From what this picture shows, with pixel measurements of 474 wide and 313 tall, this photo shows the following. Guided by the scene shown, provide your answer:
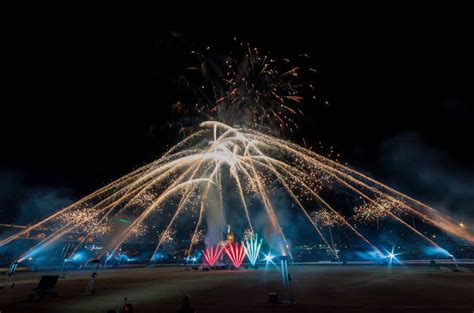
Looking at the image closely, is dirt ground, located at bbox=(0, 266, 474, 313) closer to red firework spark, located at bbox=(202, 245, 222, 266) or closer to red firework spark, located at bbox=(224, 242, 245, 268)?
red firework spark, located at bbox=(202, 245, 222, 266)

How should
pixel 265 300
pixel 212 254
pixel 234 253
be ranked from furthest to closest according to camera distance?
1. pixel 234 253
2. pixel 212 254
3. pixel 265 300

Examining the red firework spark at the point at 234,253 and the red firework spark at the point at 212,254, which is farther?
the red firework spark at the point at 234,253

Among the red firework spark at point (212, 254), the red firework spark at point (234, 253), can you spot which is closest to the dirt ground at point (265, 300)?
the red firework spark at point (212, 254)

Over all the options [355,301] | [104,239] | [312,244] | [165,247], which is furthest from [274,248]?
[355,301]

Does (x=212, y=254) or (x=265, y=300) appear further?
(x=212, y=254)

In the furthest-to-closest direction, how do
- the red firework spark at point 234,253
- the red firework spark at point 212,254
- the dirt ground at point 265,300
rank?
the red firework spark at point 234,253 → the red firework spark at point 212,254 → the dirt ground at point 265,300

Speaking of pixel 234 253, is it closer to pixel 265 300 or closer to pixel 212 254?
pixel 212 254

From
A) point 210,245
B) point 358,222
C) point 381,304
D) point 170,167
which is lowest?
point 381,304

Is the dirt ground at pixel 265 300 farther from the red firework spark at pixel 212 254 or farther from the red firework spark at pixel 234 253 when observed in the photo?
the red firework spark at pixel 234 253

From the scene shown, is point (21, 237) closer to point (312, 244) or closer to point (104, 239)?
point (104, 239)

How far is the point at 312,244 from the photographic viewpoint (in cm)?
7450

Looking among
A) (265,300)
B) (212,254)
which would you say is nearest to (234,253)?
(212,254)

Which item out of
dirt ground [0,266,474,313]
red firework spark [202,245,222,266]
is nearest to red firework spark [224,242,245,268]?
red firework spark [202,245,222,266]

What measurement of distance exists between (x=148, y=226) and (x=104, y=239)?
1081 cm
